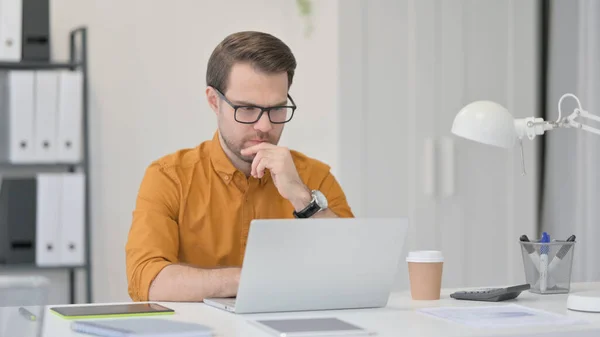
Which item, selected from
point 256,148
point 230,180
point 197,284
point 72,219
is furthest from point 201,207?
point 72,219

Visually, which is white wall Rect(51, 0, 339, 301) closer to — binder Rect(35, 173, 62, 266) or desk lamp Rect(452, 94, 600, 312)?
binder Rect(35, 173, 62, 266)

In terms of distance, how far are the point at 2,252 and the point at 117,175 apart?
59 cm

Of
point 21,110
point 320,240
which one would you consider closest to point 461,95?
point 21,110

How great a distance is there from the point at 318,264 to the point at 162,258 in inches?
23.1

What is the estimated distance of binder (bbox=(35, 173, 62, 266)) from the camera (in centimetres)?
331

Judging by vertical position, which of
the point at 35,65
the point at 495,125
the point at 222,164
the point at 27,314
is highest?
the point at 35,65

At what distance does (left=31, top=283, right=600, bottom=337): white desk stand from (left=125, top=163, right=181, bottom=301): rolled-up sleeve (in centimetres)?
21

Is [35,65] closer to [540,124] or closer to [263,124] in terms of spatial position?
[263,124]

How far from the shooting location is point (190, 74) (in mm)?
3738

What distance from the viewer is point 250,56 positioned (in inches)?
87.5

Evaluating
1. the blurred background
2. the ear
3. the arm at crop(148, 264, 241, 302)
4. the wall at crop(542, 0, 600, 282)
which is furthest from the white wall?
the arm at crop(148, 264, 241, 302)

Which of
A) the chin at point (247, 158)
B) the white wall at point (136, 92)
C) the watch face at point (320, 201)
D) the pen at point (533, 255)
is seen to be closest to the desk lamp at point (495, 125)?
the pen at point (533, 255)

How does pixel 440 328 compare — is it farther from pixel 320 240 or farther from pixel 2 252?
pixel 2 252

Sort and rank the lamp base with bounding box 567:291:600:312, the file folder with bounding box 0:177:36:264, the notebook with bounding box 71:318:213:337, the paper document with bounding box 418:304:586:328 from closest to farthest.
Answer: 1. the notebook with bounding box 71:318:213:337
2. the paper document with bounding box 418:304:586:328
3. the lamp base with bounding box 567:291:600:312
4. the file folder with bounding box 0:177:36:264
